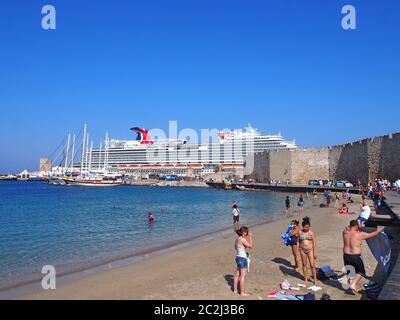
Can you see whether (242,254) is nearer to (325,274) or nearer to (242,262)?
(242,262)

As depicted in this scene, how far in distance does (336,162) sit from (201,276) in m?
40.8

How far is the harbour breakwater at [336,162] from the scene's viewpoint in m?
31.2

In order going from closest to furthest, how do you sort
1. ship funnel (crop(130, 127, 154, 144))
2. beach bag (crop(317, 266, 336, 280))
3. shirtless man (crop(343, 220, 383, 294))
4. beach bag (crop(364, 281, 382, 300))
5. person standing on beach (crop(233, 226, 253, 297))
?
beach bag (crop(364, 281, 382, 300)), shirtless man (crop(343, 220, 383, 294)), person standing on beach (crop(233, 226, 253, 297)), beach bag (crop(317, 266, 336, 280)), ship funnel (crop(130, 127, 154, 144))

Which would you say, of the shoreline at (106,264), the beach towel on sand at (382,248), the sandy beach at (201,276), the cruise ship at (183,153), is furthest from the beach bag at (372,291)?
the cruise ship at (183,153)

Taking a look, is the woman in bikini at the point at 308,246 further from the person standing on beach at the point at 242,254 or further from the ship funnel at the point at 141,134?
the ship funnel at the point at 141,134

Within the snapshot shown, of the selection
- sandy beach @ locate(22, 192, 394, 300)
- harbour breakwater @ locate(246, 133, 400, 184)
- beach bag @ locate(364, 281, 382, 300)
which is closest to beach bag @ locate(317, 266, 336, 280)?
sandy beach @ locate(22, 192, 394, 300)

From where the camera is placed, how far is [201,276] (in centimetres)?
769

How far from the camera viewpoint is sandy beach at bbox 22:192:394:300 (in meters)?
6.48

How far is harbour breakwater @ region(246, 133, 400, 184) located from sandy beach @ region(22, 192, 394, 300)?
893 inches

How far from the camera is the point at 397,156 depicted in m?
29.6

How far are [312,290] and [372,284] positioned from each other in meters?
0.92

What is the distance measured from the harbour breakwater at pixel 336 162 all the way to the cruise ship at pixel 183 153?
20.4 m

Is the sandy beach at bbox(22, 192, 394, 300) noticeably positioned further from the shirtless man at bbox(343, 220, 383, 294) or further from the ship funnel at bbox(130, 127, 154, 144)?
the ship funnel at bbox(130, 127, 154, 144)

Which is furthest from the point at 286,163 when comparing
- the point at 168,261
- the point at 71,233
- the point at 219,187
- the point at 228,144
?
the point at 168,261
